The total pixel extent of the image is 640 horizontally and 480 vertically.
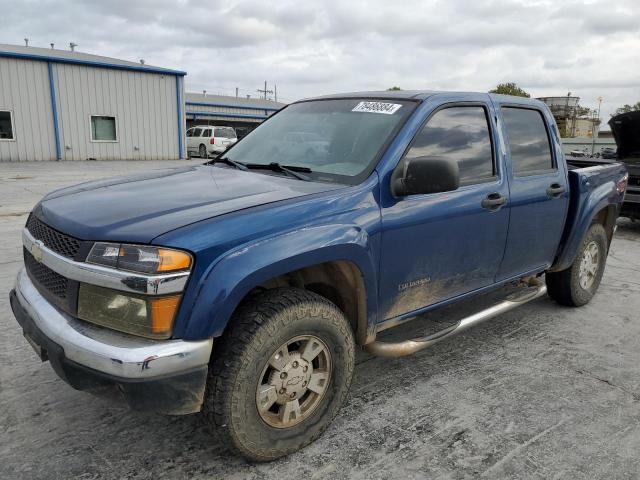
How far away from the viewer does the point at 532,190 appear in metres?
3.70

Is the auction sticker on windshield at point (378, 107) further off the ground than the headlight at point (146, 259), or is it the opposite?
the auction sticker on windshield at point (378, 107)

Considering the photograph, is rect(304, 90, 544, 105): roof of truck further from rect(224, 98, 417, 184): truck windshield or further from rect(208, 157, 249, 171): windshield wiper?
rect(208, 157, 249, 171): windshield wiper

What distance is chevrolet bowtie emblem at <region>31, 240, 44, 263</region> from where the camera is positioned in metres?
2.47

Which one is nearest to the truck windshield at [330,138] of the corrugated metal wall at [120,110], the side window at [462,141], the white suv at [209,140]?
the side window at [462,141]

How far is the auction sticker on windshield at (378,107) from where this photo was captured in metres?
3.13

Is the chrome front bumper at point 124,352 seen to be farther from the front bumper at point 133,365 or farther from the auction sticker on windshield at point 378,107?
the auction sticker on windshield at point 378,107

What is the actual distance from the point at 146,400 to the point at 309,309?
0.79 m

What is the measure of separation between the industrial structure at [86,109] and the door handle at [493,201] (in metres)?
21.0

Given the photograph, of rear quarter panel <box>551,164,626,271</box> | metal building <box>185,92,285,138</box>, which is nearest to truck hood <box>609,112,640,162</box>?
rear quarter panel <box>551,164,626,271</box>

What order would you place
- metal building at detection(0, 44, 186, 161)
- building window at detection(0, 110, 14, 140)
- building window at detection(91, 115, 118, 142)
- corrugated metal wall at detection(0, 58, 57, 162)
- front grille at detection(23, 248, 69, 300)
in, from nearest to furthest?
front grille at detection(23, 248, 69, 300) < corrugated metal wall at detection(0, 58, 57, 162) < building window at detection(0, 110, 14, 140) < metal building at detection(0, 44, 186, 161) < building window at detection(91, 115, 118, 142)

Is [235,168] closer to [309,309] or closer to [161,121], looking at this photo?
[309,309]

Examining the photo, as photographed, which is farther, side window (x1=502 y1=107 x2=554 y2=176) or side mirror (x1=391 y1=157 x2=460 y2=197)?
side window (x1=502 y1=107 x2=554 y2=176)

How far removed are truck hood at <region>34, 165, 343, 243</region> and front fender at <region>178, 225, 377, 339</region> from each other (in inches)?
9.4

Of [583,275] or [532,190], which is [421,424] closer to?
[532,190]
